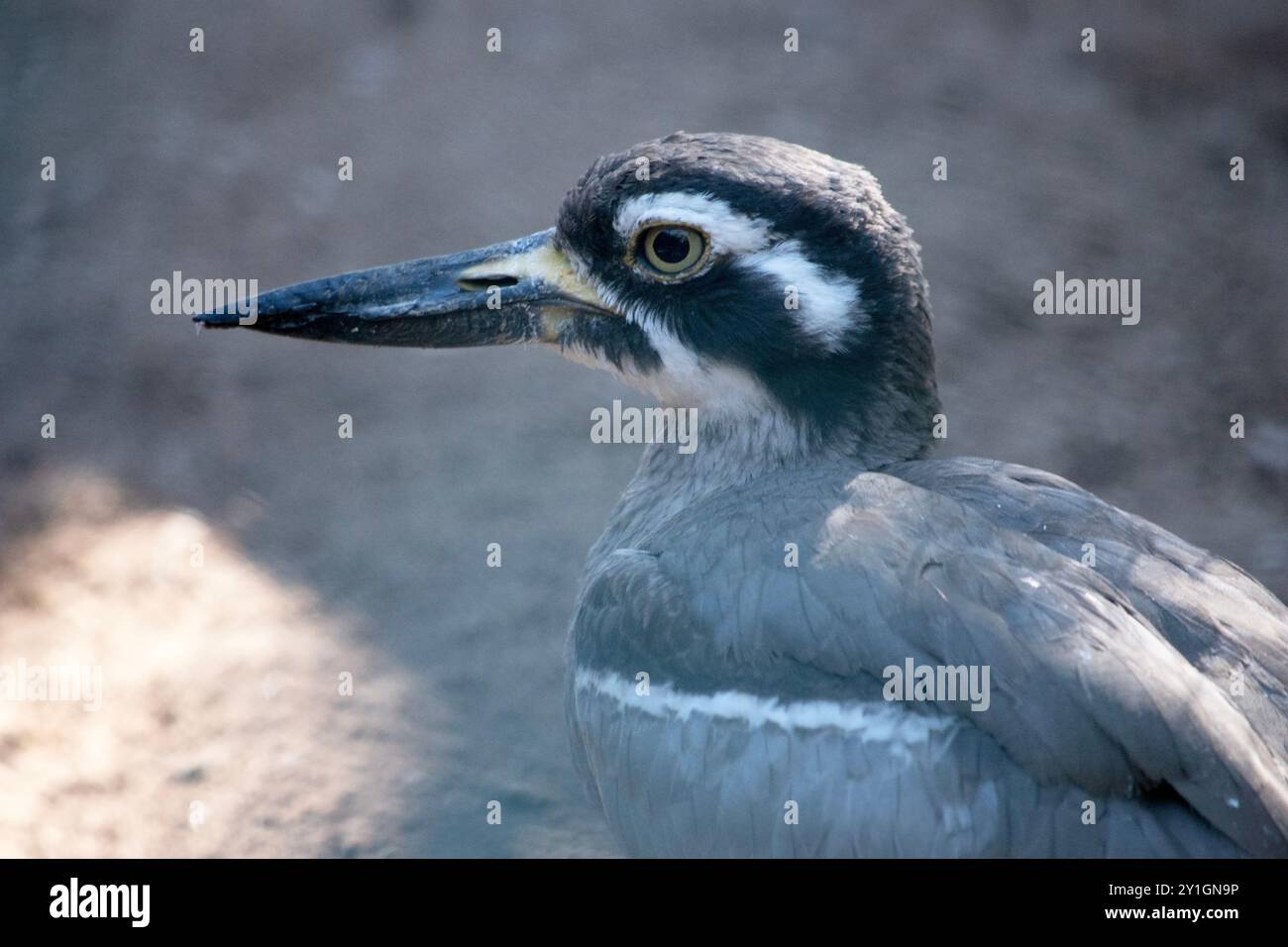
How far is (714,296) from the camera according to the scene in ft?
12.2

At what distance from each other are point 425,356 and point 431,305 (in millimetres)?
2396

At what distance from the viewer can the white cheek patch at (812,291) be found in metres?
3.64

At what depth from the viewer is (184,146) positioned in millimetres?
6938

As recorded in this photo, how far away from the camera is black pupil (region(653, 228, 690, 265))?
367cm

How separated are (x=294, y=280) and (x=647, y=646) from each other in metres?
3.69

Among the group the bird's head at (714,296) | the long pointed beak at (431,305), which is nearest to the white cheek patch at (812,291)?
the bird's head at (714,296)

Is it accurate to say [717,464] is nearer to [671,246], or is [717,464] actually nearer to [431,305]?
[671,246]

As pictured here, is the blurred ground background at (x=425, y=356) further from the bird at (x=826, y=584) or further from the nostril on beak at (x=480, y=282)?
the nostril on beak at (x=480, y=282)

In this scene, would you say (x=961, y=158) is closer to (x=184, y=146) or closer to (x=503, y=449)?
(x=503, y=449)

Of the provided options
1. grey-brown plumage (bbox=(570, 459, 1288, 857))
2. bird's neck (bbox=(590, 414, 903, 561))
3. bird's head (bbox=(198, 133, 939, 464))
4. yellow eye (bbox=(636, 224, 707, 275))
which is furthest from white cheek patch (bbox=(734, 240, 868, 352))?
grey-brown plumage (bbox=(570, 459, 1288, 857))

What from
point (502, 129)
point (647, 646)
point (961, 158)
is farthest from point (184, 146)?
point (647, 646)

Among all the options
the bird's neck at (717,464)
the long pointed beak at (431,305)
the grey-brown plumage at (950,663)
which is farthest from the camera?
the long pointed beak at (431,305)

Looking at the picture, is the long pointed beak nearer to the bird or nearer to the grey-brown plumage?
the bird

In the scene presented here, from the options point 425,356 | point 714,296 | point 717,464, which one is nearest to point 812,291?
point 714,296
